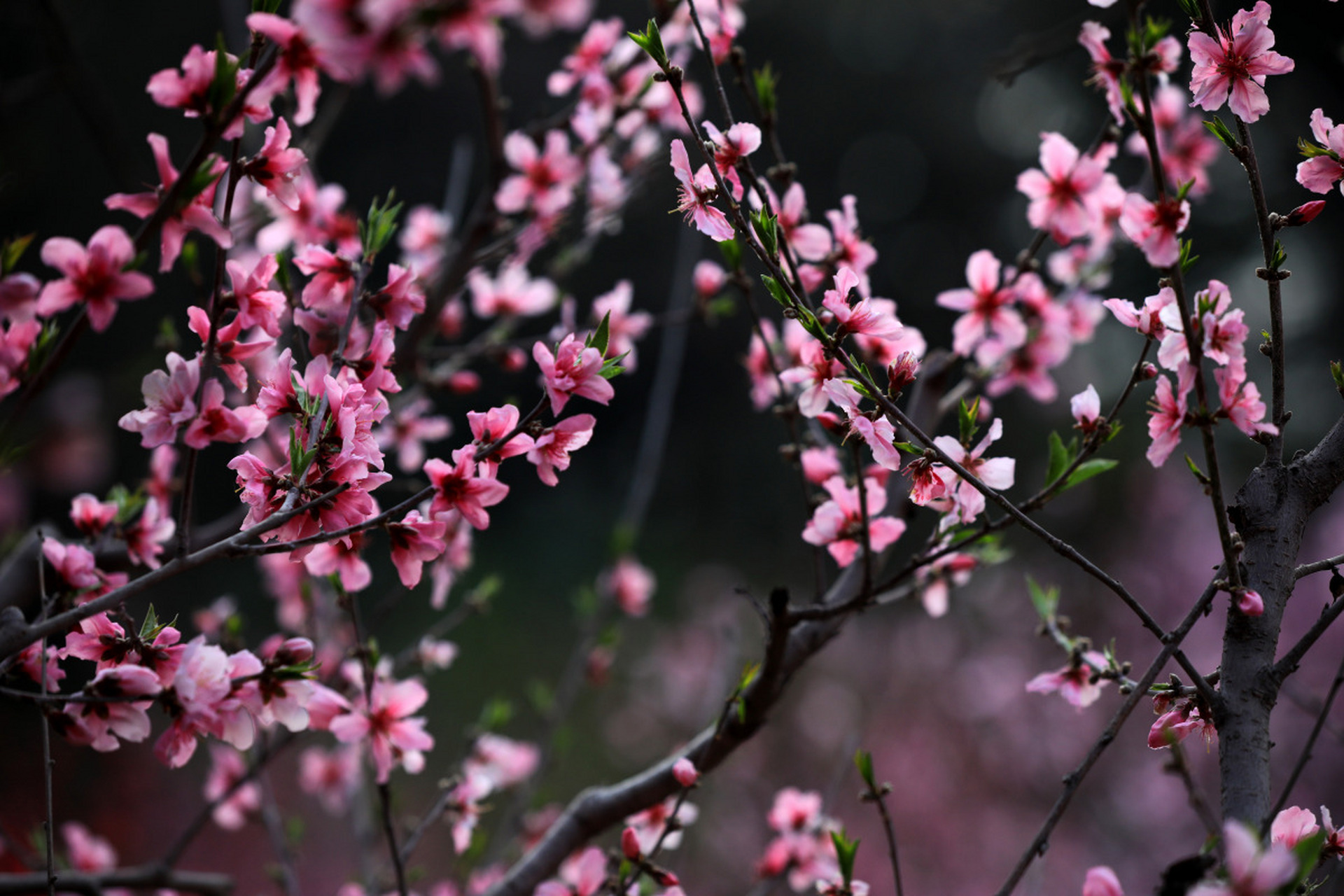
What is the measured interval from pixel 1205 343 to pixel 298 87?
34.2 inches

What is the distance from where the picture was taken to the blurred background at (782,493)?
138 inches

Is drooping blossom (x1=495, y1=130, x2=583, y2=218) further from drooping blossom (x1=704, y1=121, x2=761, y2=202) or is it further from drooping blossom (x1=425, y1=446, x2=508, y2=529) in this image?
drooping blossom (x1=425, y1=446, x2=508, y2=529)

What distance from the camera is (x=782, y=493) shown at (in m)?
8.83

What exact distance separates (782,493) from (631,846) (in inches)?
309

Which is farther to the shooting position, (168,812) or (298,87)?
(168,812)

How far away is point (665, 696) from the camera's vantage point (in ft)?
18.9

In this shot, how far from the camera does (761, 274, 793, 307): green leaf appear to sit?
2.71 feet

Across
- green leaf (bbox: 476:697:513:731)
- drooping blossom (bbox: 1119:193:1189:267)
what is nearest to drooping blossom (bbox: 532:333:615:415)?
drooping blossom (bbox: 1119:193:1189:267)

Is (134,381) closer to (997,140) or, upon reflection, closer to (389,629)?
(389,629)

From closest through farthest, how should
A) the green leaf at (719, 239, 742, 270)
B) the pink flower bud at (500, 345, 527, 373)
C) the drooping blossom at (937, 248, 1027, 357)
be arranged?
1. the green leaf at (719, 239, 742, 270)
2. the drooping blossom at (937, 248, 1027, 357)
3. the pink flower bud at (500, 345, 527, 373)

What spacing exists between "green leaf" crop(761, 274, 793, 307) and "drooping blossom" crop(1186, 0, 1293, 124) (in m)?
0.49

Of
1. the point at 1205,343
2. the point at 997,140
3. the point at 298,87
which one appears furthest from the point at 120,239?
the point at 997,140

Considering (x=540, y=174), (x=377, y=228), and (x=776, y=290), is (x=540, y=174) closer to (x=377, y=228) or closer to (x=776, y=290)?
(x=377, y=228)

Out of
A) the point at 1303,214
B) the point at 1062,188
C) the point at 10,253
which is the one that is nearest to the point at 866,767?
the point at 1303,214
